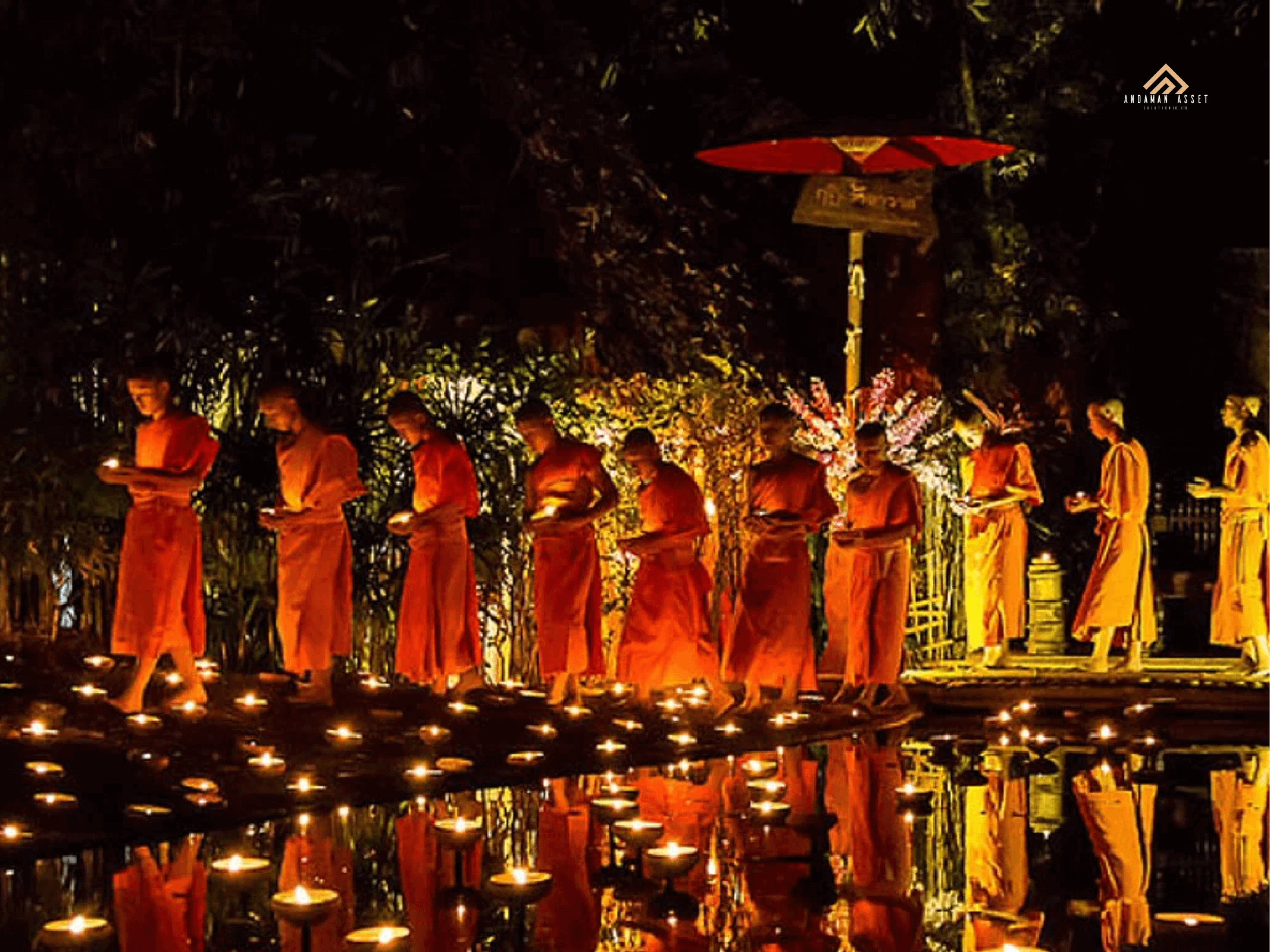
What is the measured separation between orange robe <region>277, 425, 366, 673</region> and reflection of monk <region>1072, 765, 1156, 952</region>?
368 cm

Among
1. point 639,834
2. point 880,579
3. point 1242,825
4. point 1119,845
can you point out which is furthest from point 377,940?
point 880,579

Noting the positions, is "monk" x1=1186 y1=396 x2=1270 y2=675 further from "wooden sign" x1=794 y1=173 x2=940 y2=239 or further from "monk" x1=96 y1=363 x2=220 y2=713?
"monk" x1=96 y1=363 x2=220 y2=713

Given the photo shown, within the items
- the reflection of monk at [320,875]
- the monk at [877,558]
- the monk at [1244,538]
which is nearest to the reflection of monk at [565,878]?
the reflection of monk at [320,875]

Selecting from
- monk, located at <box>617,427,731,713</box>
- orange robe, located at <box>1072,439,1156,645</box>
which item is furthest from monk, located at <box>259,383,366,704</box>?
orange robe, located at <box>1072,439,1156,645</box>

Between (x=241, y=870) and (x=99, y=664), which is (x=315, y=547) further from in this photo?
(x=241, y=870)

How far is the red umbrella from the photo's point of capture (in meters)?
13.5

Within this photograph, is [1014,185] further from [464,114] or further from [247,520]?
[247,520]

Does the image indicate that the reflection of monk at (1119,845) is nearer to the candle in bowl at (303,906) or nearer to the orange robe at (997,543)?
the candle in bowl at (303,906)

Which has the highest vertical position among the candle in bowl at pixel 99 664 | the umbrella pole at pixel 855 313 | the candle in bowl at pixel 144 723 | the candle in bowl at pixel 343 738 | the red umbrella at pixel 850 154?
the red umbrella at pixel 850 154

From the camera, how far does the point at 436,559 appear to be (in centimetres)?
1101

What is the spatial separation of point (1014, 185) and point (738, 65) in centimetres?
299

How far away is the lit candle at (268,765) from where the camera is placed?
8.81m

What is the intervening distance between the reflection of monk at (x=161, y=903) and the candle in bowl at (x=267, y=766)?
1.24 m

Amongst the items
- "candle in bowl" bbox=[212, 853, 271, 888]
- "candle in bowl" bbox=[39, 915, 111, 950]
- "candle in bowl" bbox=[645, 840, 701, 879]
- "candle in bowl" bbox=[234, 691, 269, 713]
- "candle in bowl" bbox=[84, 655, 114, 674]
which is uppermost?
"candle in bowl" bbox=[84, 655, 114, 674]
